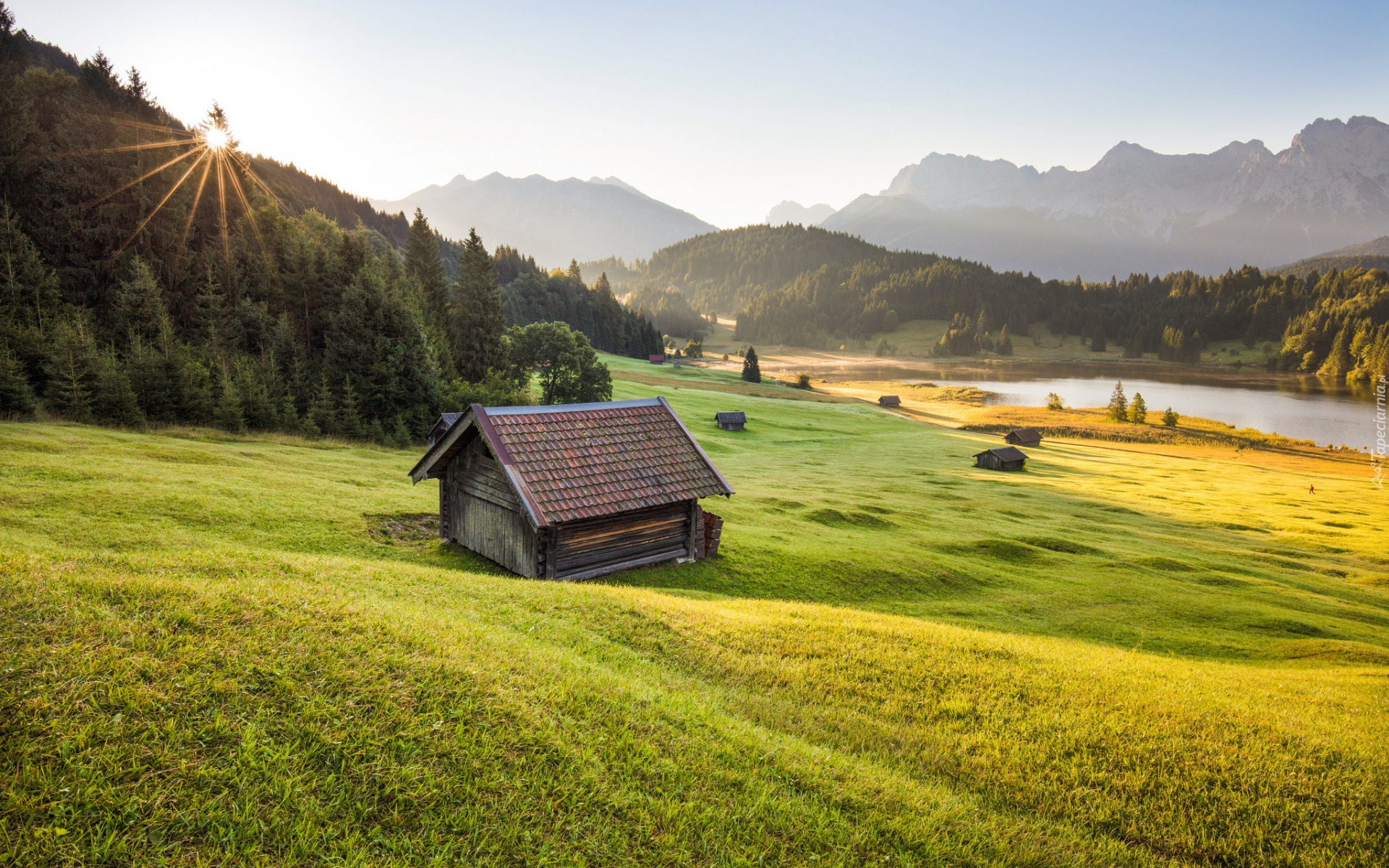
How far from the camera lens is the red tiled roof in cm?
1847

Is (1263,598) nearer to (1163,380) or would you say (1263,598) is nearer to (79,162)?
(79,162)

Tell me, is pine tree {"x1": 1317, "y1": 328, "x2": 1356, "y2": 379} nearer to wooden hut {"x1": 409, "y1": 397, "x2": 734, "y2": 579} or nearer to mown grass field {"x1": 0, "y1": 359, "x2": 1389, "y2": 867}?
mown grass field {"x1": 0, "y1": 359, "x2": 1389, "y2": 867}

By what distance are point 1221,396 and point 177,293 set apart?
17758 centimetres

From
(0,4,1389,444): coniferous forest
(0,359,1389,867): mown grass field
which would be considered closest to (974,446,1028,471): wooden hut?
(0,359,1389,867): mown grass field

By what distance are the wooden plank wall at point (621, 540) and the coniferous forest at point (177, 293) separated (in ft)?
103

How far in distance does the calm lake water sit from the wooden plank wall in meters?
108

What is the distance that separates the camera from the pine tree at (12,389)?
29.2 meters

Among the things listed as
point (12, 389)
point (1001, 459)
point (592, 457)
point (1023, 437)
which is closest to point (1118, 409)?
point (1023, 437)

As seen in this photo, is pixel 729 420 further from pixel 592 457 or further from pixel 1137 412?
pixel 1137 412

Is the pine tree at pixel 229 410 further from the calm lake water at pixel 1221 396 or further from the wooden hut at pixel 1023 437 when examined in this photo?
the calm lake water at pixel 1221 396

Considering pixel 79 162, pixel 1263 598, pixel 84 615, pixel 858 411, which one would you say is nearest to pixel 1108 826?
pixel 84 615

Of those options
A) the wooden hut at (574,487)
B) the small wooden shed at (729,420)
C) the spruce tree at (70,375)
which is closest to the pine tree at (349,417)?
the spruce tree at (70,375)

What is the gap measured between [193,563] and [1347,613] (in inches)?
1501

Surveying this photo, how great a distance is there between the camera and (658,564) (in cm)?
2145
